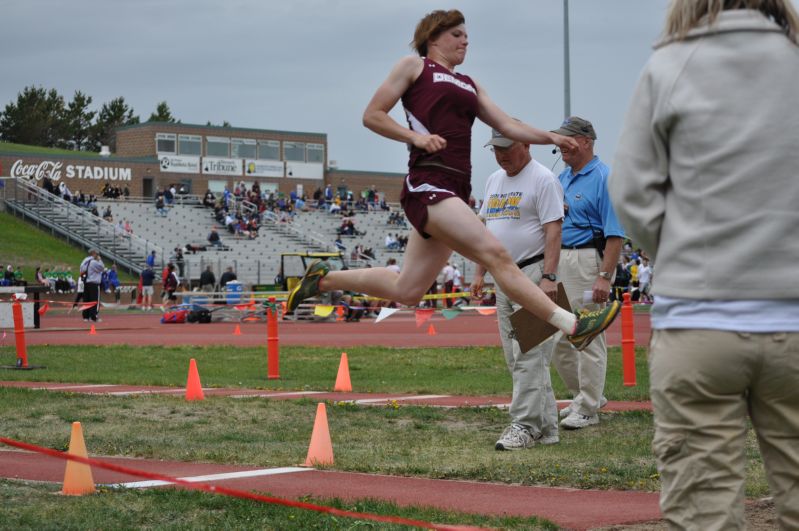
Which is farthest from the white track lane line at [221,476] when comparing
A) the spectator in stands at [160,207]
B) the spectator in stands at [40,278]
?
the spectator in stands at [160,207]

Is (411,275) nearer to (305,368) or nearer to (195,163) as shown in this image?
(305,368)

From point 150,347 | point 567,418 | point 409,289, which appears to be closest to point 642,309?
point 150,347

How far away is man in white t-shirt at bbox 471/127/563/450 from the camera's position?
8.27 meters

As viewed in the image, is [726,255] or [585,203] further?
[585,203]

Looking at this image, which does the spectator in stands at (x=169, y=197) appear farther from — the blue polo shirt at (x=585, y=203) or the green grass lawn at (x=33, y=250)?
the blue polo shirt at (x=585, y=203)

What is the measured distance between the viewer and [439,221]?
21.1ft

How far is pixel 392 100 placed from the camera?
6.67 m

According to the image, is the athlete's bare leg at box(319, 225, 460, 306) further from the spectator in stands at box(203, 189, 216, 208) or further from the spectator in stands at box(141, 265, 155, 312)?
the spectator in stands at box(203, 189, 216, 208)

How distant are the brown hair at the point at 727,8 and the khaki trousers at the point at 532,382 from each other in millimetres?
4954

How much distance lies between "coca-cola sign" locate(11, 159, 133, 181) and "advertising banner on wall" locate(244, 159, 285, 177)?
9.30 metres

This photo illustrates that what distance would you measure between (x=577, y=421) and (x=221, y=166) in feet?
234

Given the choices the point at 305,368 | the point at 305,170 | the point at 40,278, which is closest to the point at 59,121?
the point at 305,170

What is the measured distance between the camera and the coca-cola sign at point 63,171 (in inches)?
2685

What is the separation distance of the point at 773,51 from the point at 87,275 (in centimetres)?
3367
